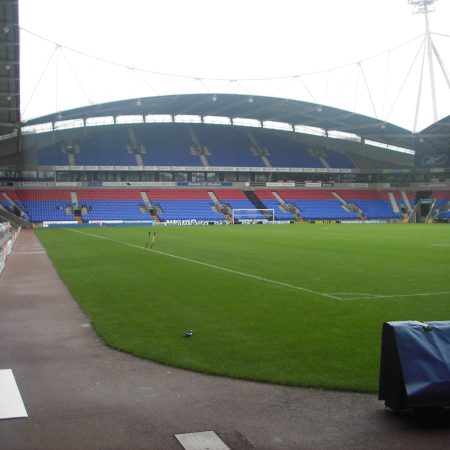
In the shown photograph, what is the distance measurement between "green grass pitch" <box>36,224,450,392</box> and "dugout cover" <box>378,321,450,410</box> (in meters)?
0.95

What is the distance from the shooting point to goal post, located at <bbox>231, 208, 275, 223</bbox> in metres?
75.8

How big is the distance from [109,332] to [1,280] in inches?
383

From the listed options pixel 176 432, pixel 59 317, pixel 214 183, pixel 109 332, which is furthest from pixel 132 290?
pixel 214 183

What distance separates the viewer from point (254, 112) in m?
74.9

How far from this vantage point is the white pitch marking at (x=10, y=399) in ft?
20.1

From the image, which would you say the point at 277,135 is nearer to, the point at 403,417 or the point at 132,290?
the point at 132,290

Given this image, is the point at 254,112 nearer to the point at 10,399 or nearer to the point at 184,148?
the point at 184,148

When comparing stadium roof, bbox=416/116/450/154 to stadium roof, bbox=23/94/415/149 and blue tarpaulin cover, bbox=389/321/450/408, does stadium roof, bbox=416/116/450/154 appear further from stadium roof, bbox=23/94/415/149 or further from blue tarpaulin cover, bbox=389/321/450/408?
blue tarpaulin cover, bbox=389/321/450/408

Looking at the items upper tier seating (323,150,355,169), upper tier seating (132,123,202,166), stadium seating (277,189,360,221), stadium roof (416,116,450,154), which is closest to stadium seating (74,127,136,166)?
upper tier seating (132,123,202,166)

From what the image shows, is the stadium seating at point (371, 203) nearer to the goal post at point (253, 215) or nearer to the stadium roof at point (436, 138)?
the stadium roof at point (436, 138)

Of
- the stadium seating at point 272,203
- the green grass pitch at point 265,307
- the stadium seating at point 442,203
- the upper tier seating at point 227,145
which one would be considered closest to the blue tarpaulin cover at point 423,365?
the green grass pitch at point 265,307

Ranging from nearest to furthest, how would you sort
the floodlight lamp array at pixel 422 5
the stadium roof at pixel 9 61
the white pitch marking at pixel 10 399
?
the white pitch marking at pixel 10 399 < the stadium roof at pixel 9 61 < the floodlight lamp array at pixel 422 5

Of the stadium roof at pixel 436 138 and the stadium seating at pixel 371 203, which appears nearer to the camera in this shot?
the stadium roof at pixel 436 138

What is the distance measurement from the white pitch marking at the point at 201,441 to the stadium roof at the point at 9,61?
2156cm
